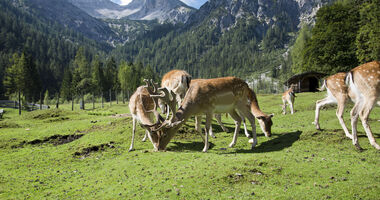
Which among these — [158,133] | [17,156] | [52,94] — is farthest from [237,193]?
[52,94]

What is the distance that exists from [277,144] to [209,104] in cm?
343

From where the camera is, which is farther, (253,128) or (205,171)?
(253,128)

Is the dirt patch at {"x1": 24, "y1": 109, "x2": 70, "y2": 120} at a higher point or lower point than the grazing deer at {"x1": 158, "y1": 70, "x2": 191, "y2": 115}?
lower

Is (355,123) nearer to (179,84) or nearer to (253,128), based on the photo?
(253,128)

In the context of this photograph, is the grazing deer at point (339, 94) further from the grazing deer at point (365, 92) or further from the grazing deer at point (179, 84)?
the grazing deer at point (179, 84)

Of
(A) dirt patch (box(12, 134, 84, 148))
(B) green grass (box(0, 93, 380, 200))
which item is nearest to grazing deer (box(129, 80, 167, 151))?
(B) green grass (box(0, 93, 380, 200))

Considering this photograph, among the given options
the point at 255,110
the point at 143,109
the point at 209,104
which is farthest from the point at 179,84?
the point at 255,110

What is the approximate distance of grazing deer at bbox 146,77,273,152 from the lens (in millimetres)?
10141

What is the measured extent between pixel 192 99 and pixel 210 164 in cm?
343

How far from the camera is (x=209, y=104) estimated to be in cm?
1059

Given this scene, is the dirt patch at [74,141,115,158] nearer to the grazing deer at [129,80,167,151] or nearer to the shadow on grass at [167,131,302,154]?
the grazing deer at [129,80,167,151]

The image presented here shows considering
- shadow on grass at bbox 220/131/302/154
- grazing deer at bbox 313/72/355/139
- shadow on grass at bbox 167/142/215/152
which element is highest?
grazing deer at bbox 313/72/355/139

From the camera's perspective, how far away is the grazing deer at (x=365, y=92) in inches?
343

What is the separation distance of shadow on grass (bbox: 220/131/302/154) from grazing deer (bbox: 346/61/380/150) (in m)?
2.41
